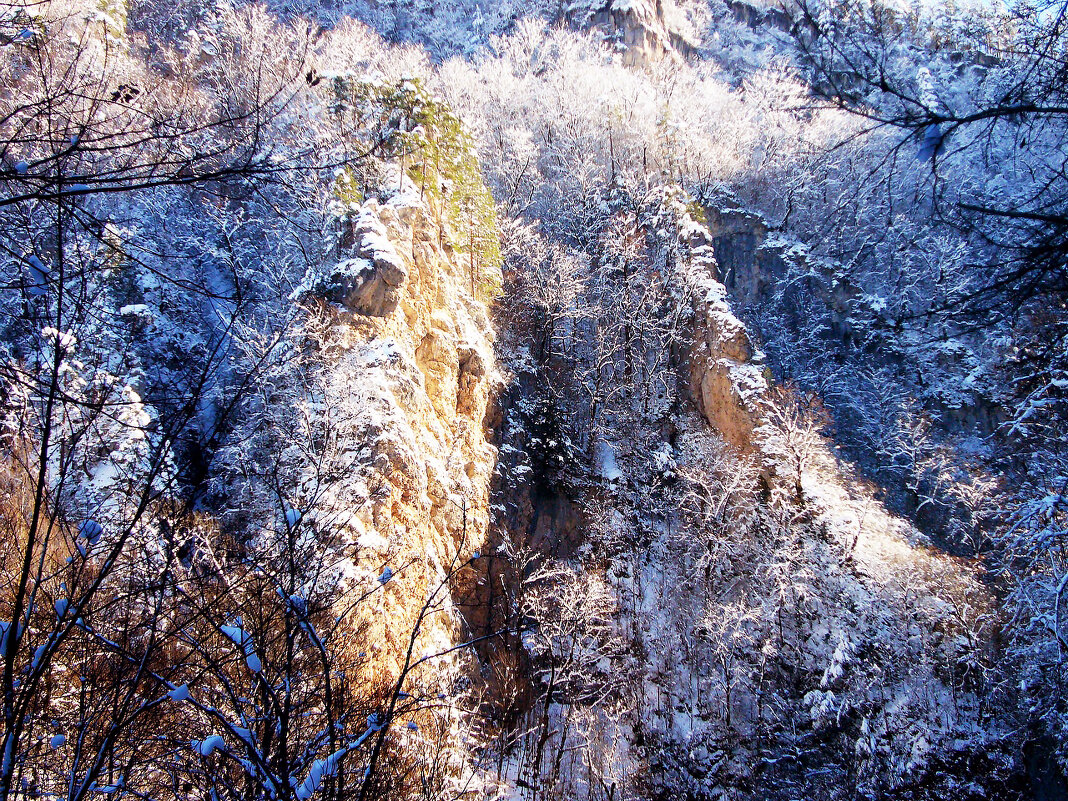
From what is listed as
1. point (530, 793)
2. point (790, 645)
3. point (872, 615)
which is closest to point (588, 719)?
point (530, 793)

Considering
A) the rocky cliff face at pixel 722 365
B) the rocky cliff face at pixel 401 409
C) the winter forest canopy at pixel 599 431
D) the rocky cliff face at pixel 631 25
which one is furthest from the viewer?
the rocky cliff face at pixel 631 25

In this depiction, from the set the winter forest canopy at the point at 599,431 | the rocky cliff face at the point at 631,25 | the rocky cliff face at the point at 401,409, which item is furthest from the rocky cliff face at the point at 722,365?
the rocky cliff face at the point at 631,25

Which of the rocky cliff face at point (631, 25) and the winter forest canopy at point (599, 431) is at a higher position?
the rocky cliff face at point (631, 25)

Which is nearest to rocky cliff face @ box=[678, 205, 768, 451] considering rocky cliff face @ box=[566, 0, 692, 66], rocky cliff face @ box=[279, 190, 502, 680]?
rocky cliff face @ box=[279, 190, 502, 680]

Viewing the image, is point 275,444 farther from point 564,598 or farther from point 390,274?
point 564,598

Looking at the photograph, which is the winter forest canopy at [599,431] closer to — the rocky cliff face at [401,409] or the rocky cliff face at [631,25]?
the rocky cliff face at [401,409]

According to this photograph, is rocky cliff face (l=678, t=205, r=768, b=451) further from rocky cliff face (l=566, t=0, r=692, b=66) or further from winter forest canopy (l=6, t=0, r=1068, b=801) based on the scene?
rocky cliff face (l=566, t=0, r=692, b=66)

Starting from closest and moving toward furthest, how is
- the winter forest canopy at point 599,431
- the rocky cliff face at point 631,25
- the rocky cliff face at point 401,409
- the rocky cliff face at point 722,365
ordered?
the winter forest canopy at point 599,431
the rocky cliff face at point 401,409
the rocky cliff face at point 722,365
the rocky cliff face at point 631,25

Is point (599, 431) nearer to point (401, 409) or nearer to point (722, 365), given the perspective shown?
point (722, 365)


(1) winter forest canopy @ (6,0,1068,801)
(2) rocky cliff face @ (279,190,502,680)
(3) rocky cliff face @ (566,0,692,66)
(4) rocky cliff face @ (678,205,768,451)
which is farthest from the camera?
(3) rocky cliff face @ (566,0,692,66)
